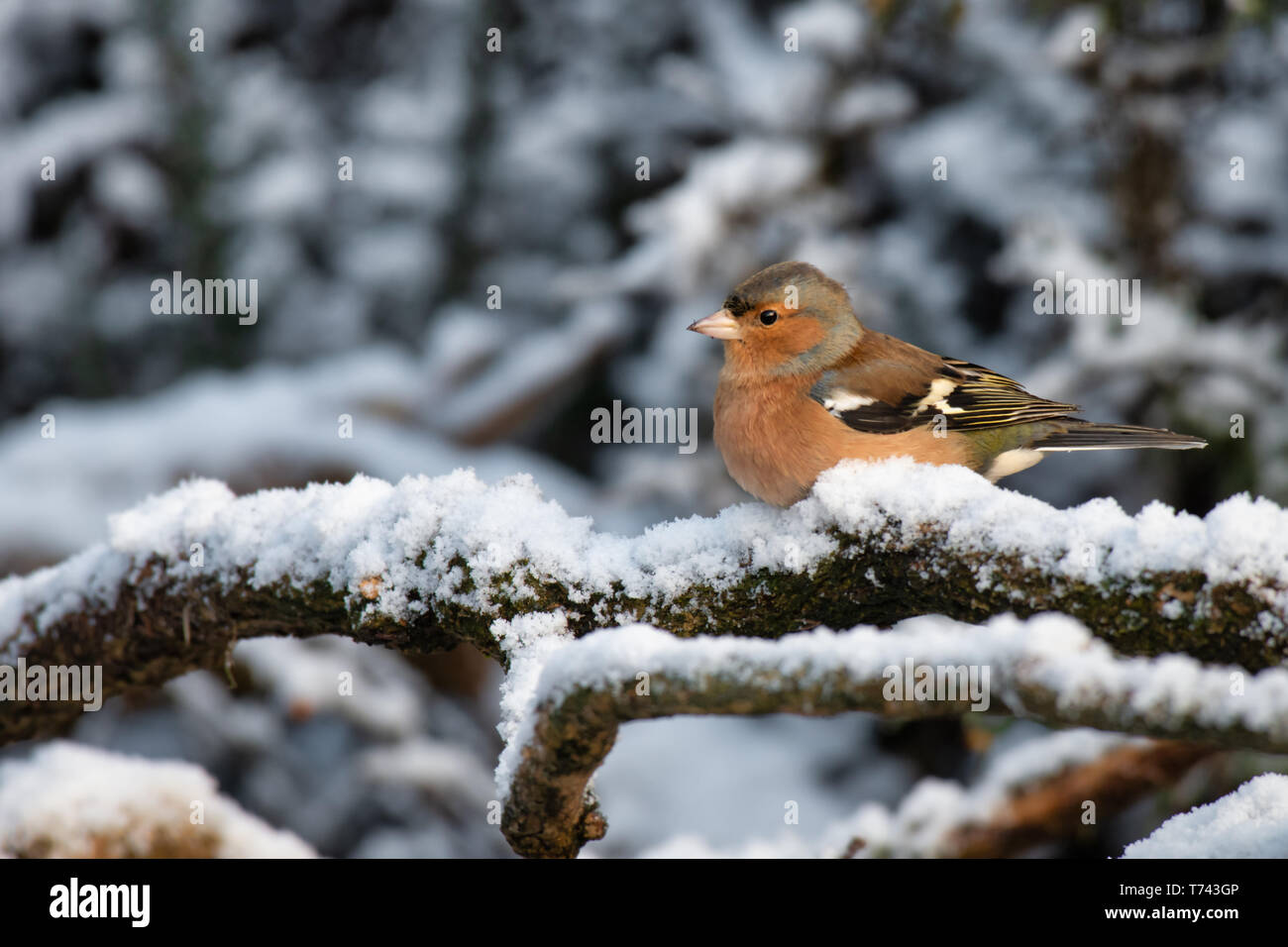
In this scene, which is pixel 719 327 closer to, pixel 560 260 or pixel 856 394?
pixel 856 394

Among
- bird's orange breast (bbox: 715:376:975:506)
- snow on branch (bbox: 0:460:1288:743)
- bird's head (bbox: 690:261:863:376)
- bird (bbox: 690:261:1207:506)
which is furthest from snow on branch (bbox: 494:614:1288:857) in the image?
bird's head (bbox: 690:261:863:376)

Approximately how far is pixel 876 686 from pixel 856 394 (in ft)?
5.85

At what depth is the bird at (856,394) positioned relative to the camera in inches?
115

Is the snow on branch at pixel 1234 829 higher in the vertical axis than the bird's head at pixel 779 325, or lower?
lower

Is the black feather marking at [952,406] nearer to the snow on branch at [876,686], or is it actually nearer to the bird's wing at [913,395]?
the bird's wing at [913,395]

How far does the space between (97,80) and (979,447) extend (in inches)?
271

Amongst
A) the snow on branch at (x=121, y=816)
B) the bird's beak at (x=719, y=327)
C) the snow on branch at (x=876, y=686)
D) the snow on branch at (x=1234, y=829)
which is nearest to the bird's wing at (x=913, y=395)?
the bird's beak at (x=719, y=327)

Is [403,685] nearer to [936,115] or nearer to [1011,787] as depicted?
[1011,787]

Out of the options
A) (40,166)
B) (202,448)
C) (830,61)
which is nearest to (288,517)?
(202,448)

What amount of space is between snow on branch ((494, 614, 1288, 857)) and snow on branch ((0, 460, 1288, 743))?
230 millimetres

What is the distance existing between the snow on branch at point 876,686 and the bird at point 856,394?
1.35 meters

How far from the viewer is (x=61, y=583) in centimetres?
249

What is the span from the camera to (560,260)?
23.3ft

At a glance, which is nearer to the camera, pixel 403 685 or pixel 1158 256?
pixel 1158 256
